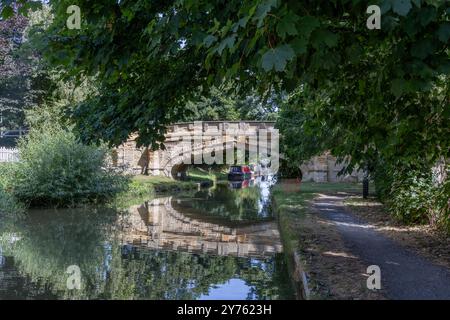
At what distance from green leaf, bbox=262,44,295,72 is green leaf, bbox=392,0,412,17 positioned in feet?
2.02

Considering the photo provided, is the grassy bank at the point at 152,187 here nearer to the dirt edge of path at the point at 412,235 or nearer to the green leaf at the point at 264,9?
the dirt edge of path at the point at 412,235

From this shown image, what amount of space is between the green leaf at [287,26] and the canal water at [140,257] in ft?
16.0

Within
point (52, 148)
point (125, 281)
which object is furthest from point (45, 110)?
point (125, 281)

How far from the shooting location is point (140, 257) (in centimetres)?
963

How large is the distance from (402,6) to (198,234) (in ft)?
35.3

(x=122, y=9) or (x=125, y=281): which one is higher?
(x=122, y=9)

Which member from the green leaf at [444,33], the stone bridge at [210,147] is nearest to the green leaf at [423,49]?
the green leaf at [444,33]

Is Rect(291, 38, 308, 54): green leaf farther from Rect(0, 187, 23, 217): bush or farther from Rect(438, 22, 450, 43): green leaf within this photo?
Rect(0, 187, 23, 217): bush

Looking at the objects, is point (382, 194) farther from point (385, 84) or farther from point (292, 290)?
point (385, 84)

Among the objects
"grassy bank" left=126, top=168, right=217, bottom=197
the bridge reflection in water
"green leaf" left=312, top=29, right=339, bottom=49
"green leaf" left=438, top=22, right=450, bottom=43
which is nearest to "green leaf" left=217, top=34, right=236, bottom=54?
"green leaf" left=312, top=29, right=339, bottom=49

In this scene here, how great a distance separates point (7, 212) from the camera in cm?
1492
